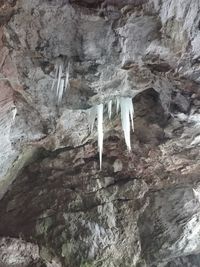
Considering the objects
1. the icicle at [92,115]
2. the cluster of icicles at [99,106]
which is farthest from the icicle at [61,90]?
the icicle at [92,115]

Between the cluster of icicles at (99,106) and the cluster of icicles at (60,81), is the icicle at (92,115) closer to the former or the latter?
the cluster of icicles at (99,106)

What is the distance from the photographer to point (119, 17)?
3.84 m

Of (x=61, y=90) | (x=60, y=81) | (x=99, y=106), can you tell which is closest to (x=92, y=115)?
(x=99, y=106)

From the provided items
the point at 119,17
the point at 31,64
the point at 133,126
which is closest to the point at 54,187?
the point at 133,126

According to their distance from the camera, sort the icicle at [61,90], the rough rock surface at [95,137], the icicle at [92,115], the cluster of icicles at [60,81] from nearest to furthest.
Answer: the rough rock surface at [95,137] < the cluster of icicles at [60,81] < the icicle at [61,90] < the icicle at [92,115]

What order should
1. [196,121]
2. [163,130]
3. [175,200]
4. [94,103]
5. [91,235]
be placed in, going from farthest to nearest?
[175,200] < [91,235] < [163,130] < [196,121] < [94,103]

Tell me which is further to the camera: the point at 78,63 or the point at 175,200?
the point at 175,200

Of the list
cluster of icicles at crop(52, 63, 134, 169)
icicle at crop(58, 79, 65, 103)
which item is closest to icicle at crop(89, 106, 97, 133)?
cluster of icicles at crop(52, 63, 134, 169)

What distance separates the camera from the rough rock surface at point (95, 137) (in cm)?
402

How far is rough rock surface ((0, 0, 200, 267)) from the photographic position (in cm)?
402

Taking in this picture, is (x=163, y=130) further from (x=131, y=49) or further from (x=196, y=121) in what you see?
(x=131, y=49)

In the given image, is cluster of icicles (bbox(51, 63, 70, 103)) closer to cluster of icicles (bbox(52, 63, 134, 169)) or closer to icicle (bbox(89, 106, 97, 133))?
cluster of icicles (bbox(52, 63, 134, 169))

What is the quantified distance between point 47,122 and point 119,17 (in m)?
2.09

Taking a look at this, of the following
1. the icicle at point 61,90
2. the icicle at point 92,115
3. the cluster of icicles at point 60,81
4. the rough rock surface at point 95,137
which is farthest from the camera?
the icicle at point 92,115
